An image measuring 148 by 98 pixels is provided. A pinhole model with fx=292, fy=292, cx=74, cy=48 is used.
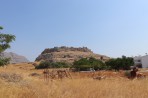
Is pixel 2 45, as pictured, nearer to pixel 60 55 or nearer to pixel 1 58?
pixel 1 58

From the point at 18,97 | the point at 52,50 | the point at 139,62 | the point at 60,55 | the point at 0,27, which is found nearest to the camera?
the point at 18,97

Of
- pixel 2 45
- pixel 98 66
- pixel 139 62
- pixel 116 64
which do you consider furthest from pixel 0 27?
pixel 139 62

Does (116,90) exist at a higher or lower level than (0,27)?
lower

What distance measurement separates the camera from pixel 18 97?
8.30 meters

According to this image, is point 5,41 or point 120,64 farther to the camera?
point 120,64

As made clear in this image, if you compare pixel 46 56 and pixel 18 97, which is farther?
pixel 46 56

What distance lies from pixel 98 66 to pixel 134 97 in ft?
201

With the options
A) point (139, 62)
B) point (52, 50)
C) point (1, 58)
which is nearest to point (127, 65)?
point (139, 62)

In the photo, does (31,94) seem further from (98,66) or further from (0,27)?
(98,66)

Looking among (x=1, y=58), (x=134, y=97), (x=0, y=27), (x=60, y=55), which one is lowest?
(x=134, y=97)

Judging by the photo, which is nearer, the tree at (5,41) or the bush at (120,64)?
the tree at (5,41)

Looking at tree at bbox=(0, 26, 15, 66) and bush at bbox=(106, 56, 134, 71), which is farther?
bush at bbox=(106, 56, 134, 71)

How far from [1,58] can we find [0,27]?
282 cm

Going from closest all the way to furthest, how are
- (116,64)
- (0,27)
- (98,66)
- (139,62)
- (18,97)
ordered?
1. (18,97)
2. (0,27)
3. (98,66)
4. (116,64)
5. (139,62)
